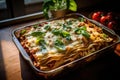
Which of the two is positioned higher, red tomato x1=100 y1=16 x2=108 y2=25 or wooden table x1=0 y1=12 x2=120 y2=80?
red tomato x1=100 y1=16 x2=108 y2=25

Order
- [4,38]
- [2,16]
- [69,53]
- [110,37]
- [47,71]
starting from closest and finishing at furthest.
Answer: [47,71] → [69,53] → [110,37] → [4,38] → [2,16]

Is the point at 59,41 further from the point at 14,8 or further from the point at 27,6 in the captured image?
the point at 27,6

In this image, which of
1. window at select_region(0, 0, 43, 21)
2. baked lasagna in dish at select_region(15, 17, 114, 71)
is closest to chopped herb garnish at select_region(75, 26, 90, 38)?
baked lasagna in dish at select_region(15, 17, 114, 71)

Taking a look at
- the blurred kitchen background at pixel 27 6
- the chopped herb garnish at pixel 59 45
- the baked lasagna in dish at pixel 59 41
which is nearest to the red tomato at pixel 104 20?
the baked lasagna in dish at pixel 59 41

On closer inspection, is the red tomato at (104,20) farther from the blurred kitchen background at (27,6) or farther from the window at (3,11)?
the window at (3,11)

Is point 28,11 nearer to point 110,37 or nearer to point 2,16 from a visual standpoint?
point 2,16

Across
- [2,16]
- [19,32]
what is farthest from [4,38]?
[2,16]

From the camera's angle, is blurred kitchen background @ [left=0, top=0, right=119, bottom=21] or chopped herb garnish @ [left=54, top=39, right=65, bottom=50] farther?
blurred kitchen background @ [left=0, top=0, right=119, bottom=21]

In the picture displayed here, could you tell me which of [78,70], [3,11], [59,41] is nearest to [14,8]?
[3,11]

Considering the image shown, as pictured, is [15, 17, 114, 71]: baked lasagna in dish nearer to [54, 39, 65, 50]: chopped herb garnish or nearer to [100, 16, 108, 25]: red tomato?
[54, 39, 65, 50]: chopped herb garnish
